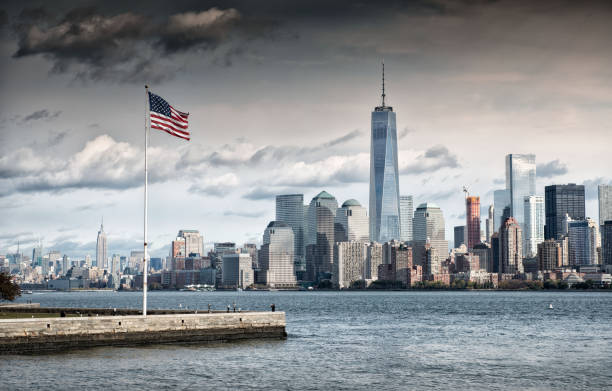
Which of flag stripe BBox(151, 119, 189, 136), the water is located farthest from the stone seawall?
flag stripe BBox(151, 119, 189, 136)

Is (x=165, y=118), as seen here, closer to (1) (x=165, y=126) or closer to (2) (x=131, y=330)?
(1) (x=165, y=126)

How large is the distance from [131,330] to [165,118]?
17.9 metres

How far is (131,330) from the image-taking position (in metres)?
67.8

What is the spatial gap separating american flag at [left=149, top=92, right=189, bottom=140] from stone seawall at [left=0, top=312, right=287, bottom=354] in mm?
16029

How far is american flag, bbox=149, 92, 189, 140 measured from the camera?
66.2 m

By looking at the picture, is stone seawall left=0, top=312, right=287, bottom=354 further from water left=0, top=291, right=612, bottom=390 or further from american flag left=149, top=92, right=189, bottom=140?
american flag left=149, top=92, right=189, bottom=140

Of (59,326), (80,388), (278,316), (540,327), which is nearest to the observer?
(80,388)

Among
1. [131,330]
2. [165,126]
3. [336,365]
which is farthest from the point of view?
[131,330]

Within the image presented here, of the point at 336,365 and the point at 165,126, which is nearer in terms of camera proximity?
the point at 336,365

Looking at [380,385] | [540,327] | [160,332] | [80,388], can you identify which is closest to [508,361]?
[380,385]

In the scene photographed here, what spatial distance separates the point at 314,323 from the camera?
112m

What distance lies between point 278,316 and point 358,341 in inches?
361

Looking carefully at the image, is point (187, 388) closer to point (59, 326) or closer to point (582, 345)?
point (59, 326)

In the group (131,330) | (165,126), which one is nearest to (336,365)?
(131,330)
